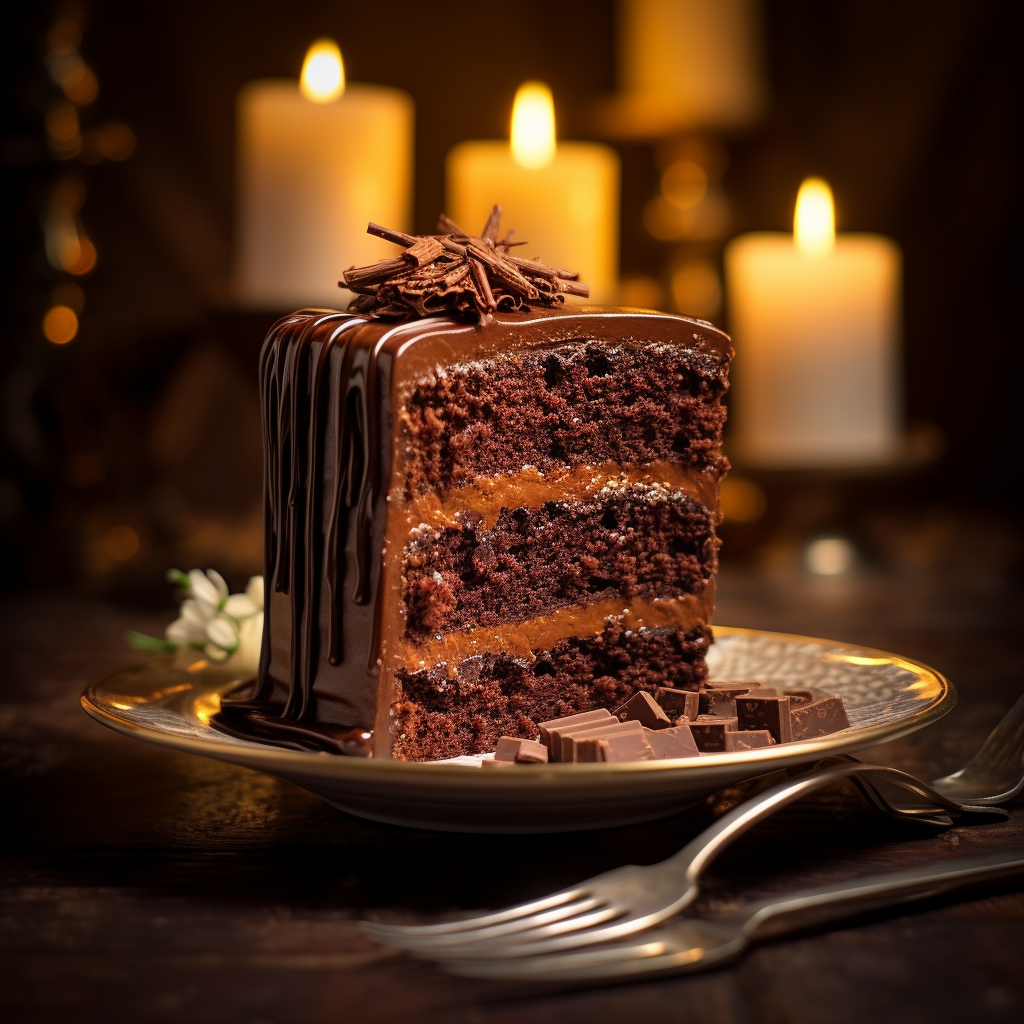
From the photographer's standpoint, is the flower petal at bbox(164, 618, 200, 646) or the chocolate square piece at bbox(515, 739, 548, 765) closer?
the chocolate square piece at bbox(515, 739, 548, 765)

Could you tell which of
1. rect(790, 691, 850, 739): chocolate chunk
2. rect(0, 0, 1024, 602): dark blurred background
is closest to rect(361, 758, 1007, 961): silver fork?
rect(790, 691, 850, 739): chocolate chunk

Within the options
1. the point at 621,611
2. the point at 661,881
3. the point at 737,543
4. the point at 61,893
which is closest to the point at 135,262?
the point at 737,543

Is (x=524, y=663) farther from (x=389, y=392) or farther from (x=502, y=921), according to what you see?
(x=502, y=921)

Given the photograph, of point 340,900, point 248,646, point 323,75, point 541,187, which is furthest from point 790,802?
point 323,75

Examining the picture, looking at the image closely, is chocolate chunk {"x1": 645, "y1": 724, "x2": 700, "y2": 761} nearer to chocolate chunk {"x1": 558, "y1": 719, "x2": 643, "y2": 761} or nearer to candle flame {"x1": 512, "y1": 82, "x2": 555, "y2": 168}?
chocolate chunk {"x1": 558, "y1": 719, "x2": 643, "y2": 761}

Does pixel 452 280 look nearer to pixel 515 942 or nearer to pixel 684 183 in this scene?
pixel 515 942

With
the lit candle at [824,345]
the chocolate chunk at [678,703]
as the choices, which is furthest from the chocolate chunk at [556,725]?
the lit candle at [824,345]
